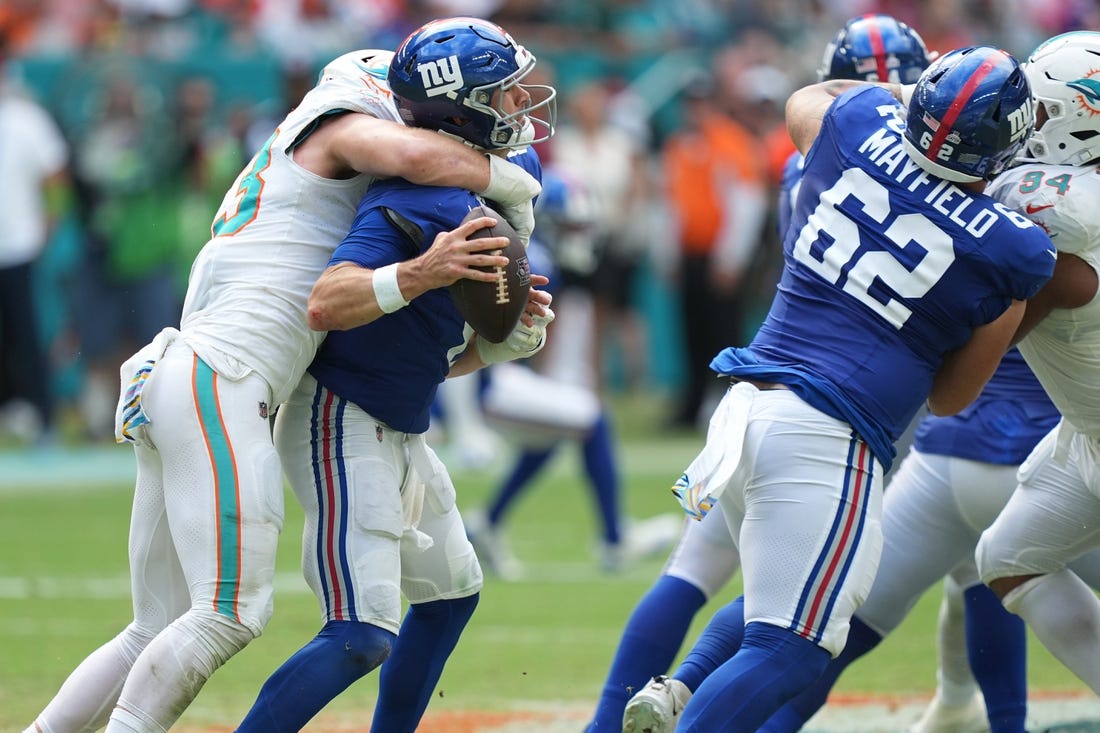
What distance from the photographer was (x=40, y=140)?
41.0 ft

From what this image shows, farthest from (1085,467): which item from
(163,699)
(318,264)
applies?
(163,699)

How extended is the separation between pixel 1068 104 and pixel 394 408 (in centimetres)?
200

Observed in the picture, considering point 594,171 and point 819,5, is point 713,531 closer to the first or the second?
point 594,171

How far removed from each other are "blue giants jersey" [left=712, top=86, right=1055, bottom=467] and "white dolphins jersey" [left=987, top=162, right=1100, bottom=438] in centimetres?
19

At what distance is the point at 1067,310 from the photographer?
174 inches

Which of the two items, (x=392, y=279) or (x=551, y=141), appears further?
(x=551, y=141)

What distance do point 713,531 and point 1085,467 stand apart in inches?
44.8

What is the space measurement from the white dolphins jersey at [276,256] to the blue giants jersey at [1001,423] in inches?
77.9

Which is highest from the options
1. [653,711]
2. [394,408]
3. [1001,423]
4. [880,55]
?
[880,55]

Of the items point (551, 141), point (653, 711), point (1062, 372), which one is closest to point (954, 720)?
point (1062, 372)

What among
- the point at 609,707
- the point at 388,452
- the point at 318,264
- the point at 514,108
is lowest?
the point at 609,707

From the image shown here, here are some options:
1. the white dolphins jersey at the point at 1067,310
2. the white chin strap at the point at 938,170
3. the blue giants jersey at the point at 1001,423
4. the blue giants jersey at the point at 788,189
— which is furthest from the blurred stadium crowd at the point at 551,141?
the white chin strap at the point at 938,170

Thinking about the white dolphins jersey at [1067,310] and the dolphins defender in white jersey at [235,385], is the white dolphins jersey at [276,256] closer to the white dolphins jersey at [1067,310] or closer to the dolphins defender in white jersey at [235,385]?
the dolphins defender in white jersey at [235,385]

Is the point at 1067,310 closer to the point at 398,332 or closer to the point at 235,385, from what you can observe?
the point at 398,332
